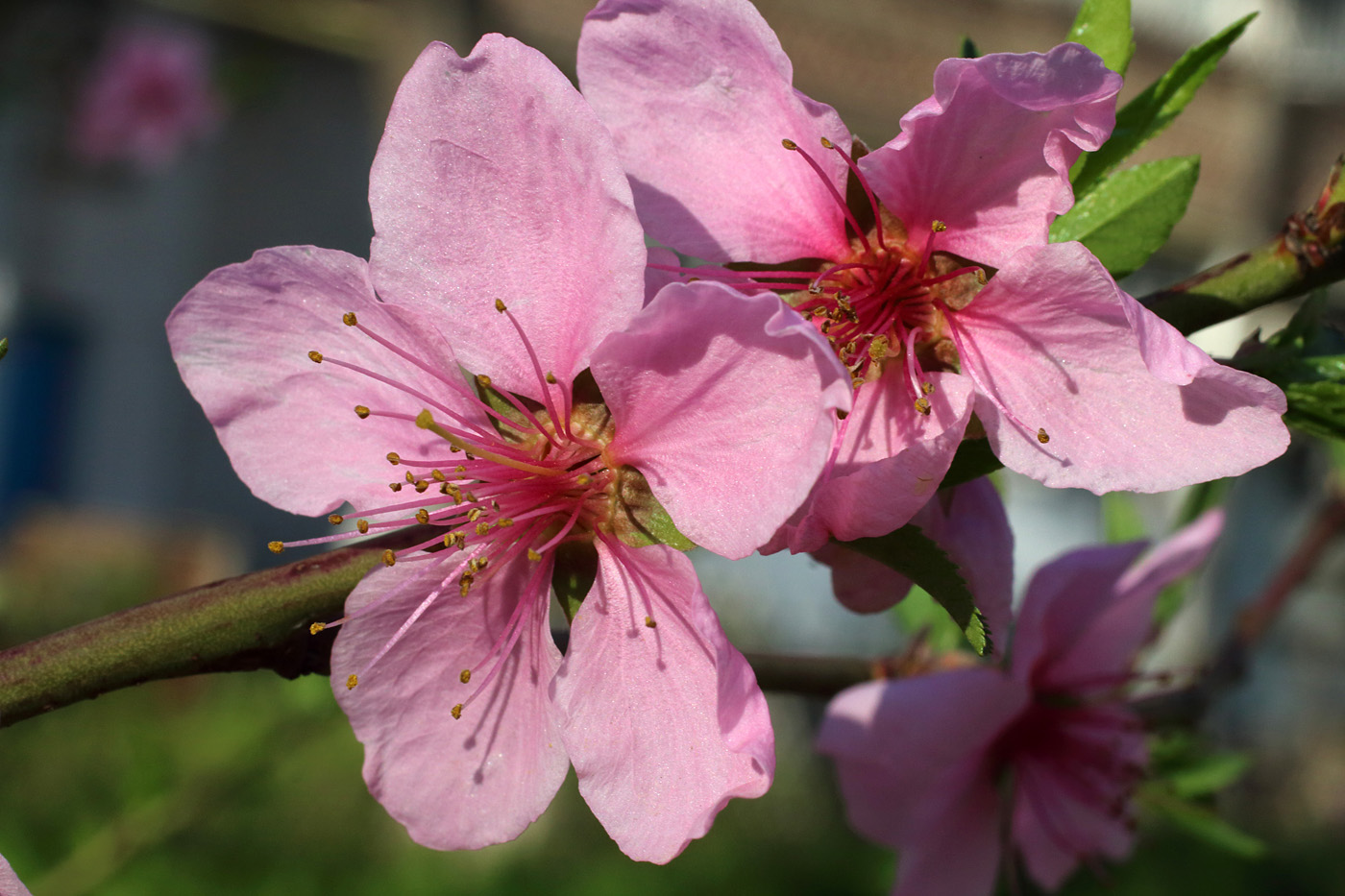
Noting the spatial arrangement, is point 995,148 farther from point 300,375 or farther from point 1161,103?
point 300,375

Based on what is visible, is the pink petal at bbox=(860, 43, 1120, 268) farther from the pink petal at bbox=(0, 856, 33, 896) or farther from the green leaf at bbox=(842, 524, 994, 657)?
the pink petal at bbox=(0, 856, 33, 896)

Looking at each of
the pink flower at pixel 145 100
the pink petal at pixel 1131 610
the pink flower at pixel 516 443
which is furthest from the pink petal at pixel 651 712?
the pink flower at pixel 145 100

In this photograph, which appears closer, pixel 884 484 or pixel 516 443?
pixel 884 484

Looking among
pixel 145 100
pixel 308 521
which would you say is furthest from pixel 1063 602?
pixel 308 521

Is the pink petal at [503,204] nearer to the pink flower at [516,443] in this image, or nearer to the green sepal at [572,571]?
the pink flower at [516,443]

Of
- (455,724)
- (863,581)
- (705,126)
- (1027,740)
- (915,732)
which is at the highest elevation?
(705,126)

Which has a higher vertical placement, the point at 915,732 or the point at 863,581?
the point at 863,581
